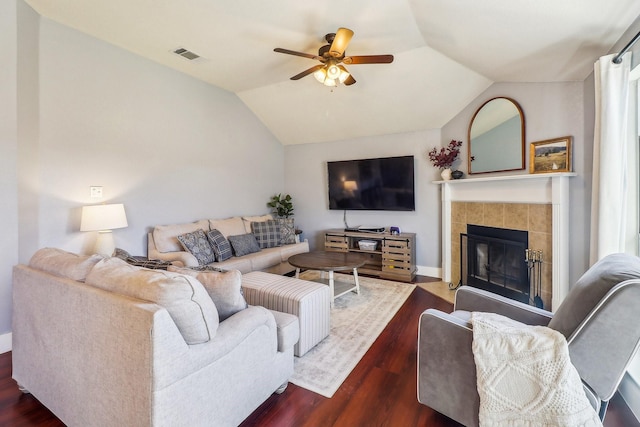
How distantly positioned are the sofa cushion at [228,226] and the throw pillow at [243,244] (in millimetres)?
180

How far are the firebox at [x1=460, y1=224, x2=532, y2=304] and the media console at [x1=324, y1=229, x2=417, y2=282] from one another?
70 centimetres

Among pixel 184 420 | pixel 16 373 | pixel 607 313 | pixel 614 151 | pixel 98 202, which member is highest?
pixel 614 151

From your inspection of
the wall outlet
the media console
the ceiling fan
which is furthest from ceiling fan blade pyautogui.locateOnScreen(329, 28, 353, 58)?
the wall outlet

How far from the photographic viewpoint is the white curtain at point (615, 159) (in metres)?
2.05

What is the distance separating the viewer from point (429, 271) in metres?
4.54

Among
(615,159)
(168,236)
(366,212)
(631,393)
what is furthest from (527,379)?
(366,212)

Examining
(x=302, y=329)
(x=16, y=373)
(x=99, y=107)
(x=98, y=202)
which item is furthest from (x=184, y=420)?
(x=99, y=107)

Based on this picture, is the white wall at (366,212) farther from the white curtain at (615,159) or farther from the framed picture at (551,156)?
the white curtain at (615,159)

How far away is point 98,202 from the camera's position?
10.1 ft

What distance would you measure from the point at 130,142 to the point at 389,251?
373 cm

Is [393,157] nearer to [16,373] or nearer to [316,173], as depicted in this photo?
[316,173]

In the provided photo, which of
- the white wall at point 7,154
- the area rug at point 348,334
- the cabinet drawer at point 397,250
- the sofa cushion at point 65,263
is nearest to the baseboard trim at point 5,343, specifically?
the white wall at point 7,154

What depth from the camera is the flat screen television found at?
4578mm

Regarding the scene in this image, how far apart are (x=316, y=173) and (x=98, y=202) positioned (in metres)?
3.42
